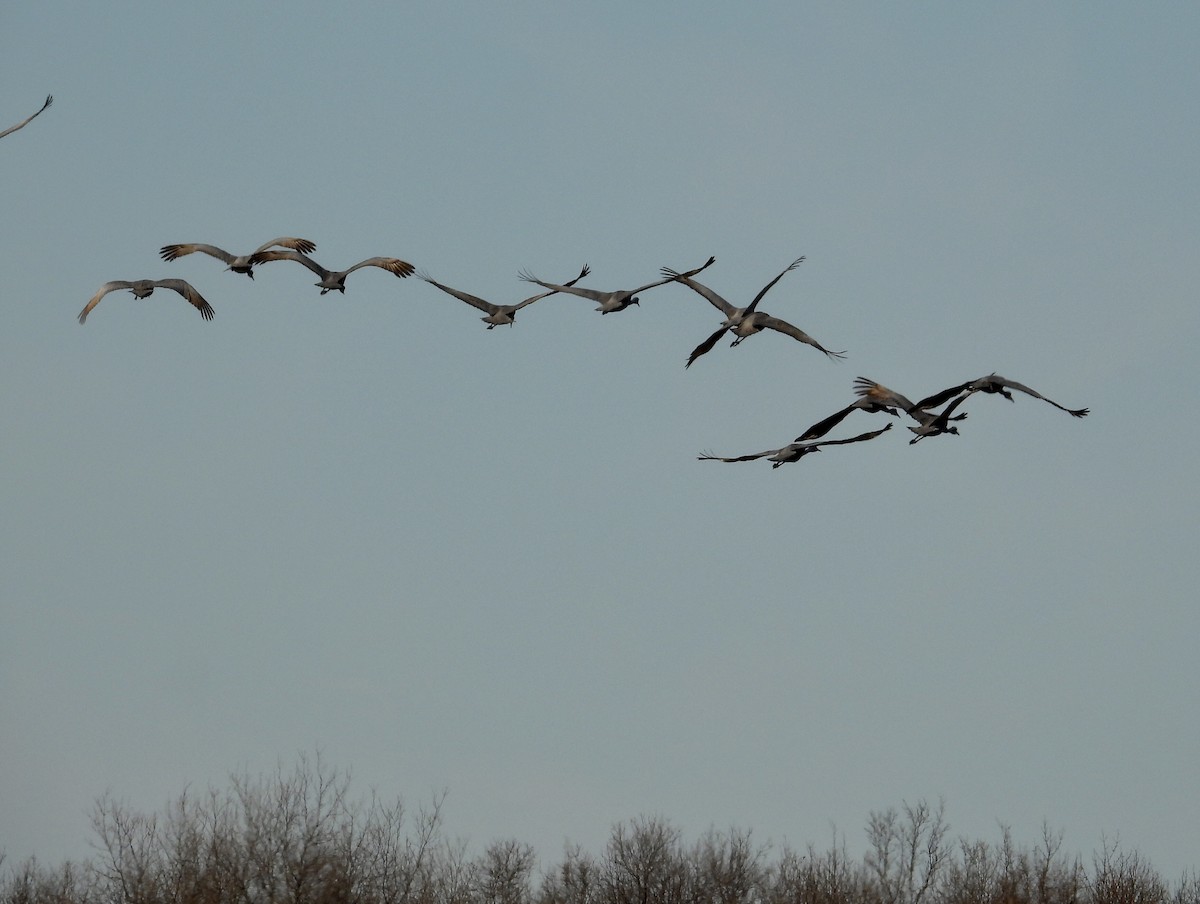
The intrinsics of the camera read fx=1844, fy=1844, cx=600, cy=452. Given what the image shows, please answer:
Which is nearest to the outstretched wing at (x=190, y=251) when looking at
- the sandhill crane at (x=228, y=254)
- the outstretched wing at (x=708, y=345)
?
the sandhill crane at (x=228, y=254)

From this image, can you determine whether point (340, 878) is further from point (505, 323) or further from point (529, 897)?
point (505, 323)

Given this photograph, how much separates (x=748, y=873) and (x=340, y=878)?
3372 centimetres

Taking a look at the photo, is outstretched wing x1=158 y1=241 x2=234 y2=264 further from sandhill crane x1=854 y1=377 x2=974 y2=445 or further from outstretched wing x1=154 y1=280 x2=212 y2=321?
sandhill crane x1=854 y1=377 x2=974 y2=445

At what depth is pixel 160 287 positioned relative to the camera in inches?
1207

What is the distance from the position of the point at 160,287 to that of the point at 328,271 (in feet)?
9.12

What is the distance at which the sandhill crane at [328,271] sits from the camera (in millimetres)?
30562

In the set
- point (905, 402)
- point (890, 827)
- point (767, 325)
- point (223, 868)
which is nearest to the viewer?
point (905, 402)

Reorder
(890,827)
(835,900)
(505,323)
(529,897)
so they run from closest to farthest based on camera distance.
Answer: (505,323)
(835,900)
(529,897)
(890,827)

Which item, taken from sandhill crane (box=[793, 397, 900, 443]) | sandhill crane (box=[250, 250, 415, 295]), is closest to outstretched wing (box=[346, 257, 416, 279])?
sandhill crane (box=[250, 250, 415, 295])

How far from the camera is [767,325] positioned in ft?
98.9

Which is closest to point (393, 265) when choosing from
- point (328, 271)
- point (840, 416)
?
point (328, 271)

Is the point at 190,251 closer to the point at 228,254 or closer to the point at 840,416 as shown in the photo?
the point at 228,254

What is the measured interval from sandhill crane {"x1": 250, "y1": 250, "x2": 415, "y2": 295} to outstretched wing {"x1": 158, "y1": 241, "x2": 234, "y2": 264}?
1.85 feet

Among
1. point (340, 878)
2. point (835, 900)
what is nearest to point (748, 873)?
point (835, 900)
